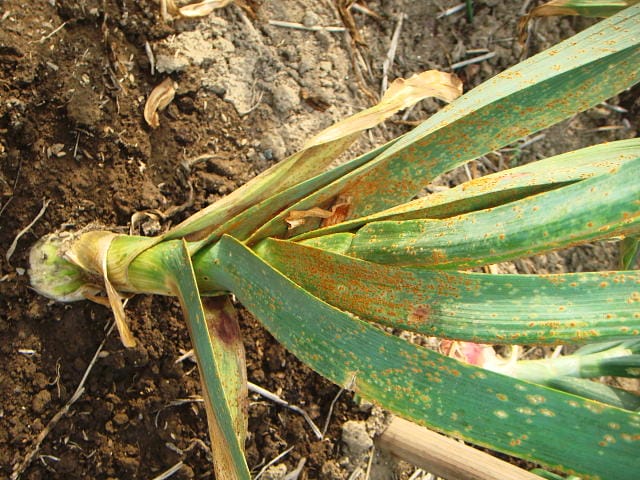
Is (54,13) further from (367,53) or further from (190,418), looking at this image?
(190,418)

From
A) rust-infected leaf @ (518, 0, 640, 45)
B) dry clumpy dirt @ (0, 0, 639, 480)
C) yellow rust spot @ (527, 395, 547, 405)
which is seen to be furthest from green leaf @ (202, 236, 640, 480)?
rust-infected leaf @ (518, 0, 640, 45)

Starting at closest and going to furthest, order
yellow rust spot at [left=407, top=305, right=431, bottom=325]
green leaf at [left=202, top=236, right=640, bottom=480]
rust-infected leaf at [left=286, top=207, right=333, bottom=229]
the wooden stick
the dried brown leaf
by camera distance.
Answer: green leaf at [left=202, top=236, right=640, bottom=480], yellow rust spot at [left=407, top=305, right=431, bottom=325], rust-infected leaf at [left=286, top=207, right=333, bottom=229], the wooden stick, the dried brown leaf

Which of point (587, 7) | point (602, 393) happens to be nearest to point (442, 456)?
point (602, 393)

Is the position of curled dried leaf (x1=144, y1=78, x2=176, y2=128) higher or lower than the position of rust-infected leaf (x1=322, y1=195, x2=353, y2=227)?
higher

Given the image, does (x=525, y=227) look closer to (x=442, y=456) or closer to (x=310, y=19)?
(x=442, y=456)

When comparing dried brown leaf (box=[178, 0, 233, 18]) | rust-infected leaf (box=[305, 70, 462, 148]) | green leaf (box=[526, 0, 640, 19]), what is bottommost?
rust-infected leaf (box=[305, 70, 462, 148])

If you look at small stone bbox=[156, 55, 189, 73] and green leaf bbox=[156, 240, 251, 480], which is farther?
small stone bbox=[156, 55, 189, 73]

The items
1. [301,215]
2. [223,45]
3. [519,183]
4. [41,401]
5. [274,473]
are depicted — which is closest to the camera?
[519,183]

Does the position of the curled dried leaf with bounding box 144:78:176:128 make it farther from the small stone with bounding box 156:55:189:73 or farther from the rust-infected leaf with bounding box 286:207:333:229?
the rust-infected leaf with bounding box 286:207:333:229
